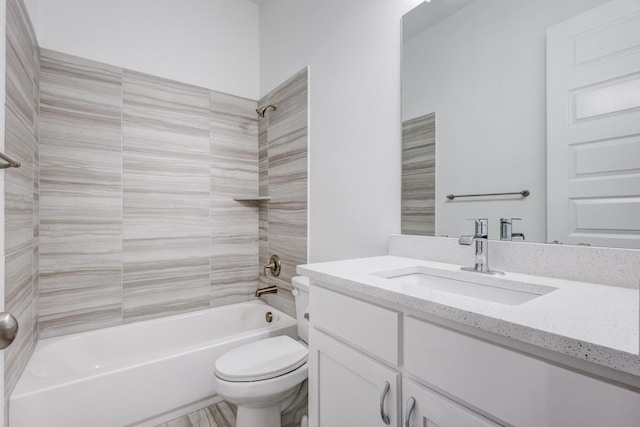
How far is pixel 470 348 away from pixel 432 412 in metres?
0.19

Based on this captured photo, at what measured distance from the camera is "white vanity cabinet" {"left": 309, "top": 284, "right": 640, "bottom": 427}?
1.61ft

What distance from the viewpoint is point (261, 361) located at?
1451mm

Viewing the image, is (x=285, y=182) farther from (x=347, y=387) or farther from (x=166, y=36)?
(x=347, y=387)

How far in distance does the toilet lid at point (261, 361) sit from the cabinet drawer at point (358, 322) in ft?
1.47

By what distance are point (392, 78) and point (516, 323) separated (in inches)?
48.5

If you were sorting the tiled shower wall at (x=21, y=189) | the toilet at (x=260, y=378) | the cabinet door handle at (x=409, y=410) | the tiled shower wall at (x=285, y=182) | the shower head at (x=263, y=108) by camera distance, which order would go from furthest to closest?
the shower head at (x=263, y=108)
the tiled shower wall at (x=285, y=182)
the toilet at (x=260, y=378)
the tiled shower wall at (x=21, y=189)
the cabinet door handle at (x=409, y=410)

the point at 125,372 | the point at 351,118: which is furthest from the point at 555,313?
the point at 125,372

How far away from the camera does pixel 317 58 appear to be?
1.90 m

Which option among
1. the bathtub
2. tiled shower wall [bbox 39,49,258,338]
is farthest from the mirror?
tiled shower wall [bbox 39,49,258,338]

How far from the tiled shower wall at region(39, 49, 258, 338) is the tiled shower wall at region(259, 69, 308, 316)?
0.14m

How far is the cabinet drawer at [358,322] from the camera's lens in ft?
2.60

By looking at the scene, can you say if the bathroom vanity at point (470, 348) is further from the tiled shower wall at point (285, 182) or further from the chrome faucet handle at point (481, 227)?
the tiled shower wall at point (285, 182)

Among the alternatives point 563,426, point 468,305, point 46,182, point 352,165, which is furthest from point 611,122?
point 46,182

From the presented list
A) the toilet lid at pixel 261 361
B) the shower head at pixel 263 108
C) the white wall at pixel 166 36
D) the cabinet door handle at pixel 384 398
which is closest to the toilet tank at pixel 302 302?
the toilet lid at pixel 261 361
